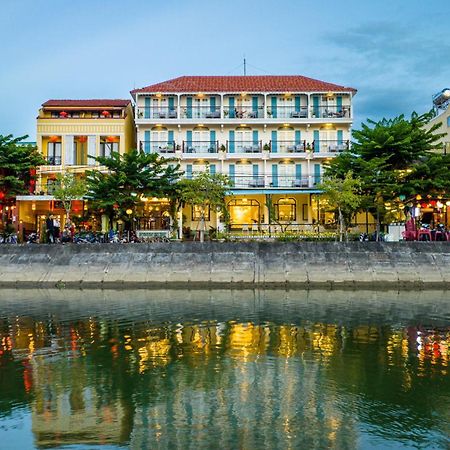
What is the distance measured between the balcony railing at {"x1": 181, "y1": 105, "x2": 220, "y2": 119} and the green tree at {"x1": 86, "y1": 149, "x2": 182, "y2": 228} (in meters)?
12.5

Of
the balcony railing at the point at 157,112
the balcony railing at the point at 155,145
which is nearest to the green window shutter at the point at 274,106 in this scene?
the balcony railing at the point at 157,112

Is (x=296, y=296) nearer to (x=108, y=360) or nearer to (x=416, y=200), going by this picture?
(x=108, y=360)

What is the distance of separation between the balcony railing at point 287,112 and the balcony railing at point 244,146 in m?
3.12

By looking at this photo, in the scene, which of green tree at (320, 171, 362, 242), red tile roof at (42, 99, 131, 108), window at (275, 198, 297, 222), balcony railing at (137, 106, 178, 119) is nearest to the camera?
green tree at (320, 171, 362, 242)

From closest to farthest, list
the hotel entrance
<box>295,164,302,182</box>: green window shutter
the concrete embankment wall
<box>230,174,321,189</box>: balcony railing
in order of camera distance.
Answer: the concrete embankment wall
<box>230,174,321,189</box>: balcony railing
the hotel entrance
<box>295,164,302,182</box>: green window shutter

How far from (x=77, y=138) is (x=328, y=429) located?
4857 cm

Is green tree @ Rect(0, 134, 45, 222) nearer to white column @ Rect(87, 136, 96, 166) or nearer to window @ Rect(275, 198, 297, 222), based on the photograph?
white column @ Rect(87, 136, 96, 166)

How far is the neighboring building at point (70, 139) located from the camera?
52.3 m

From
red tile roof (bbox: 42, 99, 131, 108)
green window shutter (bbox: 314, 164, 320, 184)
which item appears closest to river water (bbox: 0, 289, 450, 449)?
green window shutter (bbox: 314, 164, 320, 184)

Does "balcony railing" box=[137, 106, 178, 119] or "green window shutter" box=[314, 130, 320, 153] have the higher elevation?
"balcony railing" box=[137, 106, 178, 119]

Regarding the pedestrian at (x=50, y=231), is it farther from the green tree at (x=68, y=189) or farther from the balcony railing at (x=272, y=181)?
the balcony railing at (x=272, y=181)

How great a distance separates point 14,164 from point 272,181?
23539mm

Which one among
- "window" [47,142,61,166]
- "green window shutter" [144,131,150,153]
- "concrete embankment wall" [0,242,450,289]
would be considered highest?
"green window shutter" [144,131,150,153]

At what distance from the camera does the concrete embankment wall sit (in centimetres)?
3178
